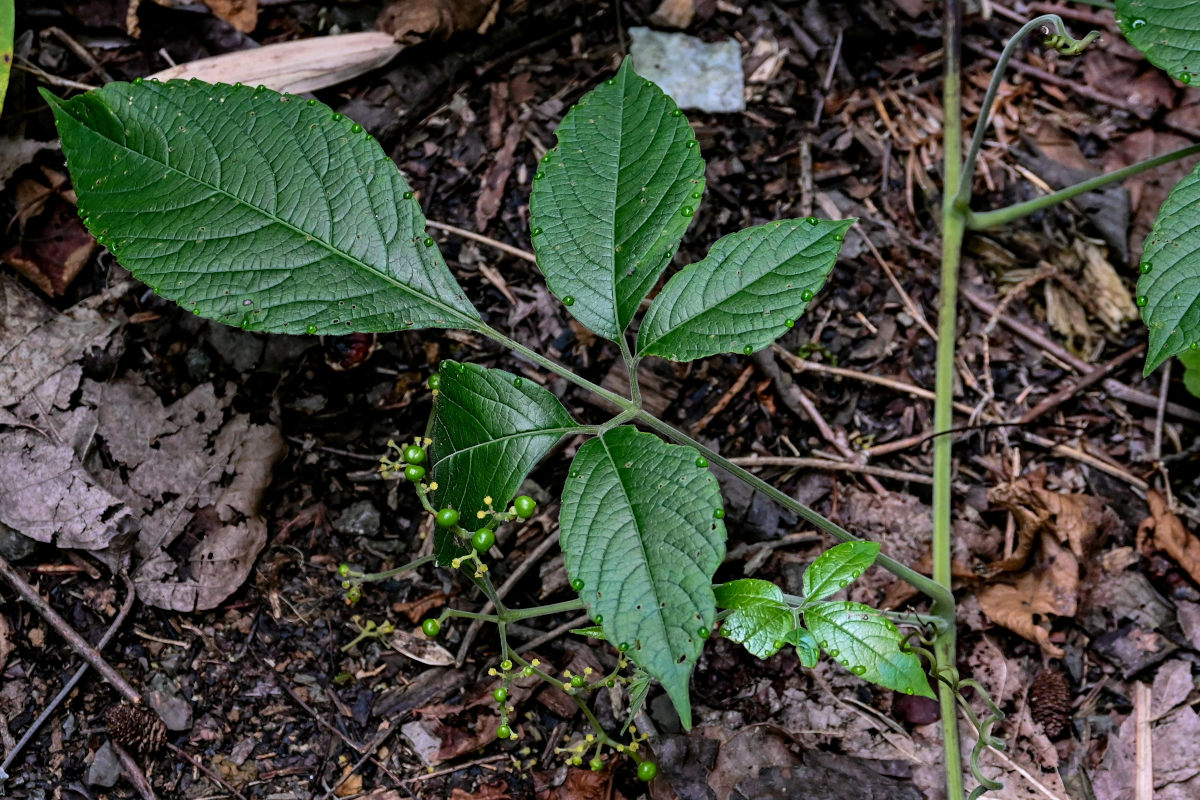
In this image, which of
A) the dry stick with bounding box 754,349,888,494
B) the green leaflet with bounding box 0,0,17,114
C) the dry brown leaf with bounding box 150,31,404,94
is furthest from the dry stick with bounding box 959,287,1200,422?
the green leaflet with bounding box 0,0,17,114

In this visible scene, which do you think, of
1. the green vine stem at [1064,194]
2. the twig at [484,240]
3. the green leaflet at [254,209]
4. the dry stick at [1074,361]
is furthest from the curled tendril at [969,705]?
the twig at [484,240]

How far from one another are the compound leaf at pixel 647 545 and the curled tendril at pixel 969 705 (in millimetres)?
587

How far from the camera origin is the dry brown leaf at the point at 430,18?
2.48 metres

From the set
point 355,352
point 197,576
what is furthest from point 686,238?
Answer: point 197,576

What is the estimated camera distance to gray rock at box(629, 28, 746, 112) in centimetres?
264

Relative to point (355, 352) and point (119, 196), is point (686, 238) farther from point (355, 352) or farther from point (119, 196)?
point (119, 196)

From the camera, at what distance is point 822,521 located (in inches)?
68.4

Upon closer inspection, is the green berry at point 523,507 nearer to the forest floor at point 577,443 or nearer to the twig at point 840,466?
the forest floor at point 577,443

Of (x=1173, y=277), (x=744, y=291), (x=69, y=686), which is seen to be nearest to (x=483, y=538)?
(x=744, y=291)

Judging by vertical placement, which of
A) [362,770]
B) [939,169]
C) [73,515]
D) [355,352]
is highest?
[939,169]

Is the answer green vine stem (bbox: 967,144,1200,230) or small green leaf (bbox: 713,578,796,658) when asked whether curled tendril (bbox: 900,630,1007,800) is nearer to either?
small green leaf (bbox: 713,578,796,658)

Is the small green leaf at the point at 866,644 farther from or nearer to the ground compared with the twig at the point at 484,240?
nearer to the ground

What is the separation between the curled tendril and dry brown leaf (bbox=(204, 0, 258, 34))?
8.22 feet

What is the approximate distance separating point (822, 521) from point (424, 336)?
4.06 feet
